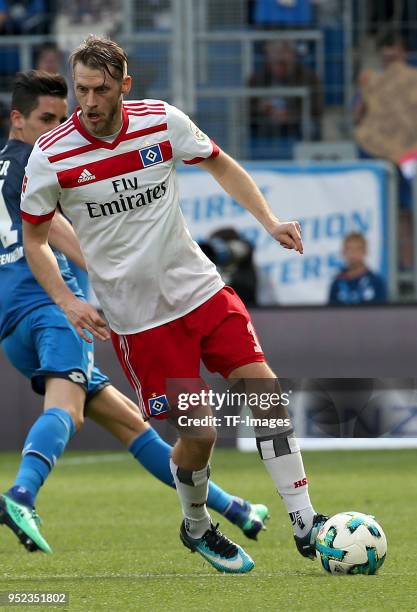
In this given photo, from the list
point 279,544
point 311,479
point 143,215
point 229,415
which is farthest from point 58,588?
point 311,479

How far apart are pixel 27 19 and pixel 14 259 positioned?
6922mm

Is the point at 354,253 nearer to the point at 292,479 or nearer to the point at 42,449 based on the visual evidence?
the point at 42,449

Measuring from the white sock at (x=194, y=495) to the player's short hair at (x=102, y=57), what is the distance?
1452mm

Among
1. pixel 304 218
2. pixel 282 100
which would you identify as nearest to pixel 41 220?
pixel 304 218

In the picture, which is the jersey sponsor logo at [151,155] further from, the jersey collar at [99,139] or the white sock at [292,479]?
the white sock at [292,479]

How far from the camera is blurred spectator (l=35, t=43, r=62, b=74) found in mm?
12164

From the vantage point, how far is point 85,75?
14.9 ft

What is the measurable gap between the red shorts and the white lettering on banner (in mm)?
7255

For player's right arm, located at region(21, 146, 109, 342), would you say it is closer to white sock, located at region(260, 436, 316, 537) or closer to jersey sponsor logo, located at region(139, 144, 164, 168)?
jersey sponsor logo, located at region(139, 144, 164, 168)

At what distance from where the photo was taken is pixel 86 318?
4449 mm

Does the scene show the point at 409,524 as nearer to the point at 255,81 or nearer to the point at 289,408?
the point at 289,408

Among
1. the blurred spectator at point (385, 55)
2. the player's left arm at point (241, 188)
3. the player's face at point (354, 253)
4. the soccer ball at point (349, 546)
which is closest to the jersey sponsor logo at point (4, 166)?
the player's left arm at point (241, 188)

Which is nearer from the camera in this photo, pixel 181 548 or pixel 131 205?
pixel 131 205

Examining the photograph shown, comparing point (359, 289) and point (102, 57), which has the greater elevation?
point (102, 57)
